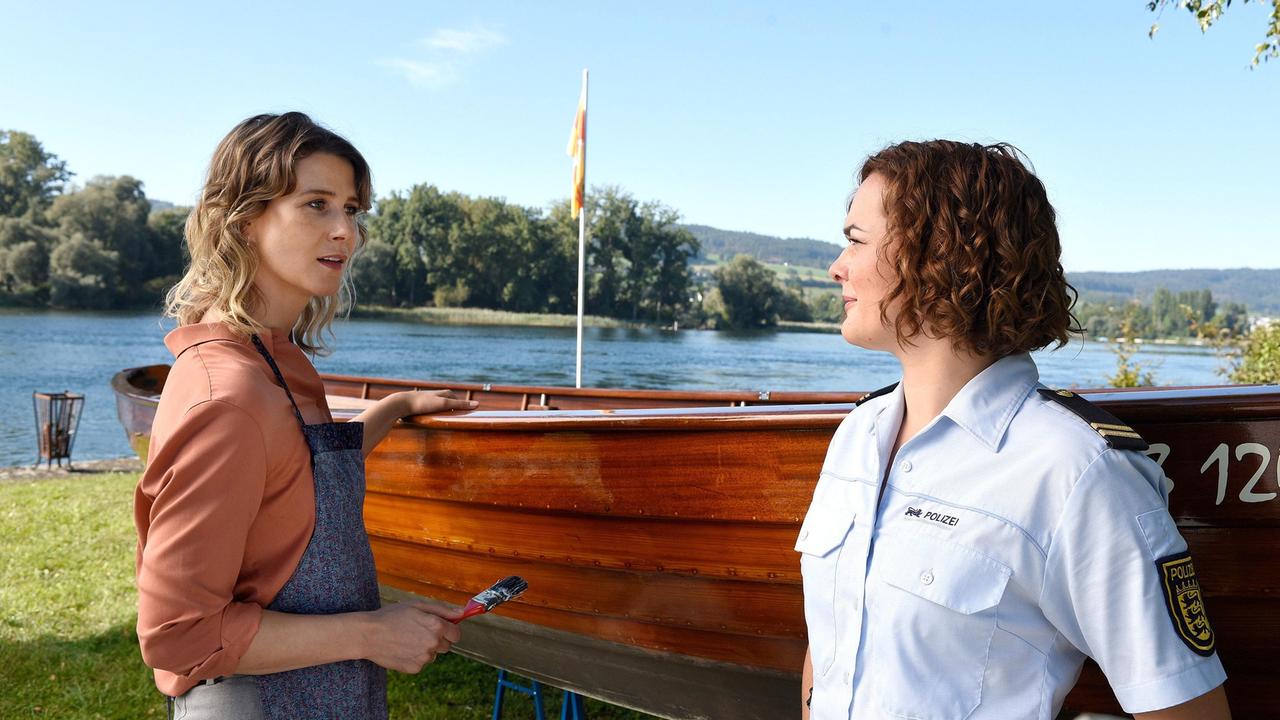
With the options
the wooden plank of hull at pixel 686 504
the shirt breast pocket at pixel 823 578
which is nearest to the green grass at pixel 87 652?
the wooden plank of hull at pixel 686 504

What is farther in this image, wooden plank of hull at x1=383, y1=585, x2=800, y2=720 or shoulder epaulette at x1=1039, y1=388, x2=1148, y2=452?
wooden plank of hull at x1=383, y1=585, x2=800, y2=720

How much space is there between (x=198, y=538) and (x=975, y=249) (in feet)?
3.64

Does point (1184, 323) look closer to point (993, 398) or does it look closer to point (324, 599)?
point (993, 398)

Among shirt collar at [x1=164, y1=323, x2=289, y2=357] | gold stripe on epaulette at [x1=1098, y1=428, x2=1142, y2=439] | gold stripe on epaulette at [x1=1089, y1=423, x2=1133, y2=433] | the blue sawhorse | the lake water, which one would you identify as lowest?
the lake water

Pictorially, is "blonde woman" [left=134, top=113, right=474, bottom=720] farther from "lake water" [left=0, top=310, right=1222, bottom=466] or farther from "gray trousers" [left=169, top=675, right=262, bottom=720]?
"lake water" [left=0, top=310, right=1222, bottom=466]

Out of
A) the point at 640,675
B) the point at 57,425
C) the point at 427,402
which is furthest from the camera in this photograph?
the point at 57,425

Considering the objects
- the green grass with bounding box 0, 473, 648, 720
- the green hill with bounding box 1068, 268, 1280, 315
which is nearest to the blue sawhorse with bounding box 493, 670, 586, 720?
the green grass with bounding box 0, 473, 648, 720

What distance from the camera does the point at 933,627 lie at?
115 centimetres

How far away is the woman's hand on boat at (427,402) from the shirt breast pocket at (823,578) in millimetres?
1237

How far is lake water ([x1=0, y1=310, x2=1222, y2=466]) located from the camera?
26.9m

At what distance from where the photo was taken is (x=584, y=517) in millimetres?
2416

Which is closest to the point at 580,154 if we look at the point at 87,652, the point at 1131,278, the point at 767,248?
the point at 87,652

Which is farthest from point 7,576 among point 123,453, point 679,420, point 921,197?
point 123,453

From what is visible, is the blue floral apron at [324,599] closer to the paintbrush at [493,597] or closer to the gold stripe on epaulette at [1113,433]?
the paintbrush at [493,597]
